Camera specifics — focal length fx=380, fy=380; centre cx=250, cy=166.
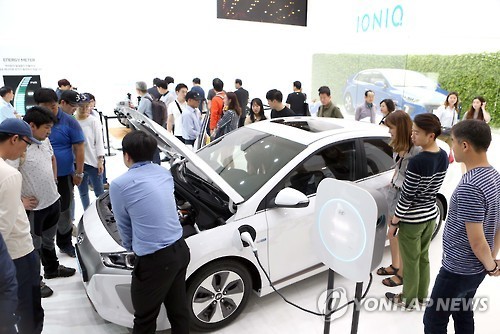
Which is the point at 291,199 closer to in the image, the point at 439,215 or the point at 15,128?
the point at 15,128

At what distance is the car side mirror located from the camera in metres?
2.48

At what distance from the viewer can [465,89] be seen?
31.9 feet

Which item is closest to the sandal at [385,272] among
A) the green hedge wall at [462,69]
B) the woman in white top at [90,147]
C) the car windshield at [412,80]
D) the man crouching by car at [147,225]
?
the man crouching by car at [147,225]

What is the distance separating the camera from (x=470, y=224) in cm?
182

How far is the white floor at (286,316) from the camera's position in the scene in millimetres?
2695

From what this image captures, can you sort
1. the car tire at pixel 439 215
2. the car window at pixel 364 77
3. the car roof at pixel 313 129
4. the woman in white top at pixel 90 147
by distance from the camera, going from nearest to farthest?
the car roof at pixel 313 129
the car tire at pixel 439 215
the woman in white top at pixel 90 147
the car window at pixel 364 77

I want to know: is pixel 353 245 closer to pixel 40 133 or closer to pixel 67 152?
pixel 40 133

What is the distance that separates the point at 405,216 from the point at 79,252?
7.42ft

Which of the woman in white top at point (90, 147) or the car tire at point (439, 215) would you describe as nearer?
the car tire at point (439, 215)

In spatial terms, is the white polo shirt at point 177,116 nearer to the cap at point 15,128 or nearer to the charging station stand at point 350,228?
the cap at point 15,128

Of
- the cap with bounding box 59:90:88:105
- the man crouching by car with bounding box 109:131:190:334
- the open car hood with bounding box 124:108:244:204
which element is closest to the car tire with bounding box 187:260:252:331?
the man crouching by car with bounding box 109:131:190:334

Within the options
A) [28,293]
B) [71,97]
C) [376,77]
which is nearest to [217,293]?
[28,293]

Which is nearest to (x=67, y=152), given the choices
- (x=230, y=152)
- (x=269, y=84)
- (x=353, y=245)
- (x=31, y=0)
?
(x=230, y=152)

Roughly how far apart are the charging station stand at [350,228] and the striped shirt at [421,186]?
991 millimetres
